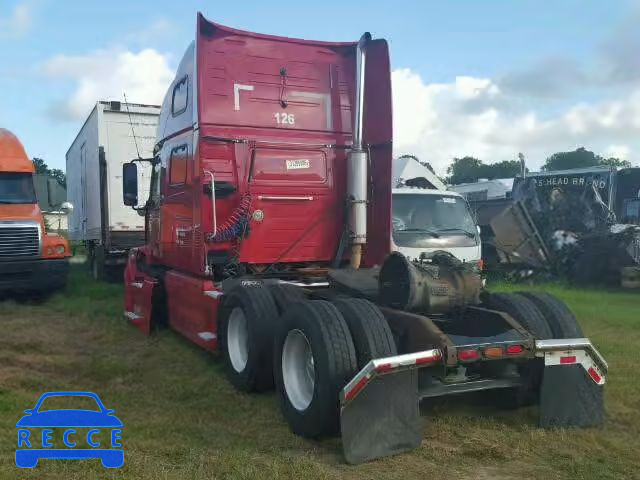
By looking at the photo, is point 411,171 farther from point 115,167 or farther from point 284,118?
point 284,118

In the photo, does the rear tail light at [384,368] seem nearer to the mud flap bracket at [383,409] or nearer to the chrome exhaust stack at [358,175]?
the mud flap bracket at [383,409]

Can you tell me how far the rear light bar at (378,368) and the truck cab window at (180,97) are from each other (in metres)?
4.38

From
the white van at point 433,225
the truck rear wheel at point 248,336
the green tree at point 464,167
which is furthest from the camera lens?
the green tree at point 464,167

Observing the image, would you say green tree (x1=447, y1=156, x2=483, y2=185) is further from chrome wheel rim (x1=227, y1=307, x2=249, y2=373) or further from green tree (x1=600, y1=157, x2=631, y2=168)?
chrome wheel rim (x1=227, y1=307, x2=249, y2=373)

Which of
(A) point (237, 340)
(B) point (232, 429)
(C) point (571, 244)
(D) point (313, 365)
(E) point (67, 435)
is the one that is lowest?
(B) point (232, 429)

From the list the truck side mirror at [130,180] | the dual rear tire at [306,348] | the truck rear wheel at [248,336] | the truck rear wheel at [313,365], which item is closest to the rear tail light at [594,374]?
the dual rear tire at [306,348]

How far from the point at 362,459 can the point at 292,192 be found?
3786mm

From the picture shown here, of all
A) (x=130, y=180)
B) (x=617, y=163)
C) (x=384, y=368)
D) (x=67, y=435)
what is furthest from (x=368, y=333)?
(x=617, y=163)

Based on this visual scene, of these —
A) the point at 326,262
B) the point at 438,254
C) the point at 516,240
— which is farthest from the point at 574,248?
→ the point at 438,254

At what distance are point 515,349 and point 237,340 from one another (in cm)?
281

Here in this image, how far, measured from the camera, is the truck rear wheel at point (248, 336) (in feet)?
18.9

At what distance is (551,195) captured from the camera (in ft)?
52.0

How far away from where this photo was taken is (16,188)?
11.7 meters

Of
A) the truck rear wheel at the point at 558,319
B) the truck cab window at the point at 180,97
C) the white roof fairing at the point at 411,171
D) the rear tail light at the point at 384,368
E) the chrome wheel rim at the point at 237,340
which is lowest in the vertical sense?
the chrome wheel rim at the point at 237,340
